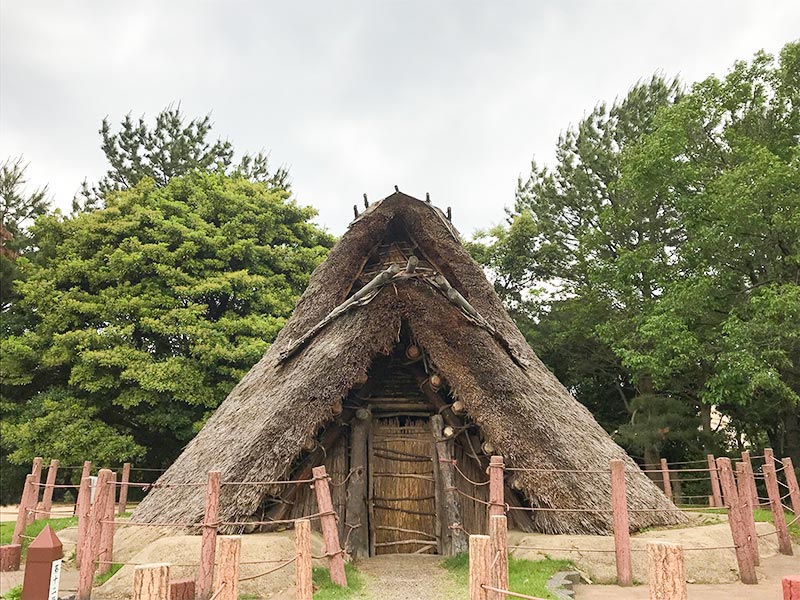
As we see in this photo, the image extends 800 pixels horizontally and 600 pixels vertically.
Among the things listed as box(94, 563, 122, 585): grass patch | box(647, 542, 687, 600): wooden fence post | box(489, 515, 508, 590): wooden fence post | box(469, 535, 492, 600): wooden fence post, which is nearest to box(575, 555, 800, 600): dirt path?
box(489, 515, 508, 590): wooden fence post

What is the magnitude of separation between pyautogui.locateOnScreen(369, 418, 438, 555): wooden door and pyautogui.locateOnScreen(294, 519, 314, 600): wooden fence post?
3729 mm

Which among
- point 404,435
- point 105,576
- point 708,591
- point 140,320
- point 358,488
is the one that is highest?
point 140,320

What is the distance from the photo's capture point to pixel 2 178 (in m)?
20.9

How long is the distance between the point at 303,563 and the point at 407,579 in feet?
8.89

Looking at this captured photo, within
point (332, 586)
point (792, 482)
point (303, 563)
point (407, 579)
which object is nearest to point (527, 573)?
point (407, 579)

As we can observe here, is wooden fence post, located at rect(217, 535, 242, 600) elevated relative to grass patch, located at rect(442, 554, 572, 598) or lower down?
elevated

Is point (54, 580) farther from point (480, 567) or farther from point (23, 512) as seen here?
point (23, 512)

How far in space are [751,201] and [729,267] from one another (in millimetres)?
2479

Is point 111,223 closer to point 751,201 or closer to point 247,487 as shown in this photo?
point 247,487

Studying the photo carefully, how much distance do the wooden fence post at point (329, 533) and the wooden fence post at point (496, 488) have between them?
5.74 feet

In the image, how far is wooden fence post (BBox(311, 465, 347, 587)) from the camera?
5746mm

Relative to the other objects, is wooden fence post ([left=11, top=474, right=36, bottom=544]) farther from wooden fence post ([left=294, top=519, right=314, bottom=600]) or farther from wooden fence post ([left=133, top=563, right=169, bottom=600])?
wooden fence post ([left=133, top=563, right=169, bottom=600])

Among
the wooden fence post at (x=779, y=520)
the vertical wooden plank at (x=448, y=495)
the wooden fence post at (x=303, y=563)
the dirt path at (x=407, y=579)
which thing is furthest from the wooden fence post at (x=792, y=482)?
the wooden fence post at (x=303, y=563)

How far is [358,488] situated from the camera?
24.8 ft
